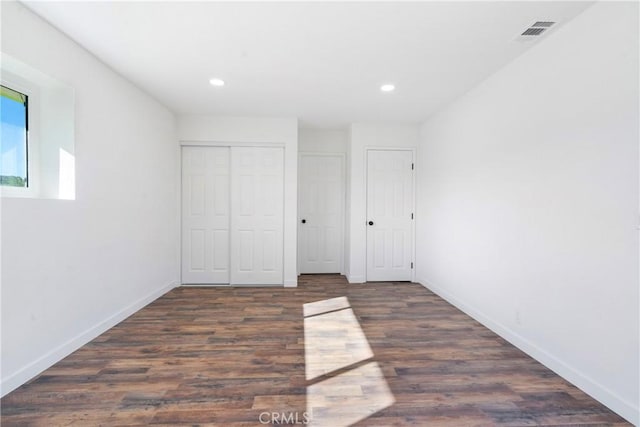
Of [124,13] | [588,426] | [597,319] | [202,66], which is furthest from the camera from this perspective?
[202,66]

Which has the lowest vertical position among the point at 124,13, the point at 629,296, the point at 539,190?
the point at 629,296

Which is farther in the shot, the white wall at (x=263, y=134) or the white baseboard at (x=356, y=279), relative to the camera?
the white baseboard at (x=356, y=279)

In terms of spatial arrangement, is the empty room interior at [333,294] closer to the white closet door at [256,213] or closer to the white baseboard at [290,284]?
the white baseboard at [290,284]

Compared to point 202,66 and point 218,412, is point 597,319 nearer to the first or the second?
point 218,412

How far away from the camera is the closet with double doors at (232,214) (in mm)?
4355

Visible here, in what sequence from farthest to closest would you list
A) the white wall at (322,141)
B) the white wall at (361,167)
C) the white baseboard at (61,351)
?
1. the white wall at (322,141)
2. the white wall at (361,167)
3. the white baseboard at (61,351)

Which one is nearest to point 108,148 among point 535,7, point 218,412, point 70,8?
point 70,8

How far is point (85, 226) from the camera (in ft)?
8.09

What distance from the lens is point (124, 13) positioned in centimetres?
196

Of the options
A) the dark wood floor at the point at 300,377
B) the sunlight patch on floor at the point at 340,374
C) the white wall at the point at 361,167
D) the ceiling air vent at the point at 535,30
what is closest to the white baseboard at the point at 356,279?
the white wall at the point at 361,167

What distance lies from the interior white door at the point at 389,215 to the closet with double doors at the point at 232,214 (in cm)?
140

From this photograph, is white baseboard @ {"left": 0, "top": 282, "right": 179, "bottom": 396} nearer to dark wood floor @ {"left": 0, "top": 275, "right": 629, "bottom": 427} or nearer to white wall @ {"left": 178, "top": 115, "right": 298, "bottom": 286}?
dark wood floor @ {"left": 0, "top": 275, "right": 629, "bottom": 427}

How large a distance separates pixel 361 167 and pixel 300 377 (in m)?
3.21

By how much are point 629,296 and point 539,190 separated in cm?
89
